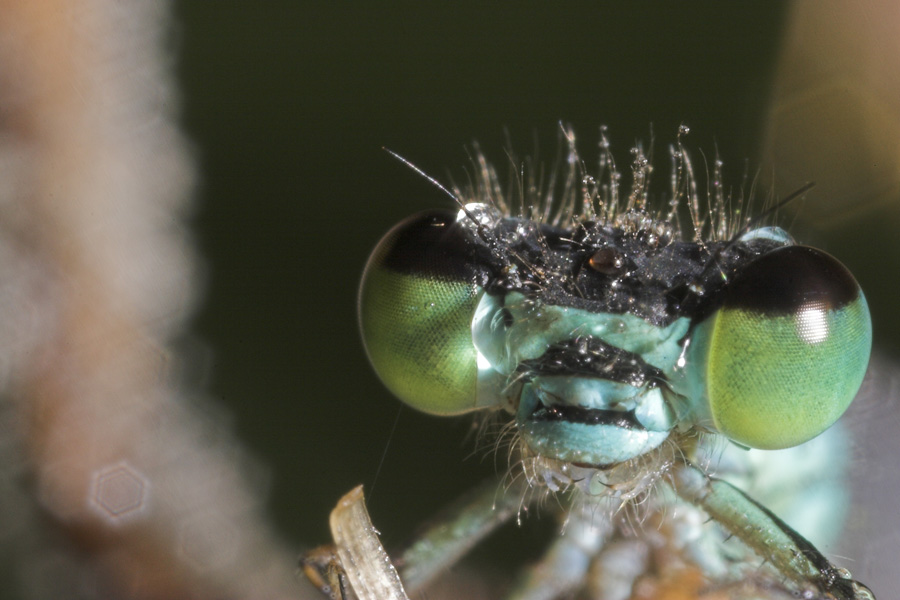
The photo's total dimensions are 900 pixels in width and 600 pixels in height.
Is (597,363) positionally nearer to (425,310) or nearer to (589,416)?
(589,416)

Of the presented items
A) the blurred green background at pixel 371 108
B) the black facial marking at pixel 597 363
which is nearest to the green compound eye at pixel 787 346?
the black facial marking at pixel 597 363

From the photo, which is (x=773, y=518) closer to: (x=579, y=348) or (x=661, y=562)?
(x=661, y=562)

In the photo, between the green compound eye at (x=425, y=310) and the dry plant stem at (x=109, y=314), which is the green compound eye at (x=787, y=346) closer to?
the green compound eye at (x=425, y=310)

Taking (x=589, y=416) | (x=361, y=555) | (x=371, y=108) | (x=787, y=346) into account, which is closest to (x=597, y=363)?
(x=589, y=416)

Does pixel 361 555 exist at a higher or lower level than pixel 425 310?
lower

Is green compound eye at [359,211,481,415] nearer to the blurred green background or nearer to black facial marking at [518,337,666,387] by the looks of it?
black facial marking at [518,337,666,387]

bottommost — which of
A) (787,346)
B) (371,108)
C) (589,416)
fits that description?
(371,108)

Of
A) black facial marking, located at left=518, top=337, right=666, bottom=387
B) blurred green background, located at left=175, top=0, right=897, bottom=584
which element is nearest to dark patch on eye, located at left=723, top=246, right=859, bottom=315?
black facial marking, located at left=518, top=337, right=666, bottom=387
